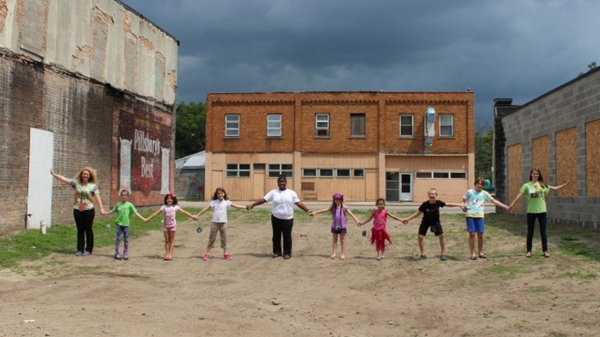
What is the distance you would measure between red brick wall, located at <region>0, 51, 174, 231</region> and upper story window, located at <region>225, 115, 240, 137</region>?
14.3 meters

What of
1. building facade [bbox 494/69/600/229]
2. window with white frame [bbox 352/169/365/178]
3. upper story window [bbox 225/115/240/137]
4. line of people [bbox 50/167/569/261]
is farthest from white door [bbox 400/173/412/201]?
line of people [bbox 50/167/569/261]

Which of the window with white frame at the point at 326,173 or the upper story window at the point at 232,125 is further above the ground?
the upper story window at the point at 232,125

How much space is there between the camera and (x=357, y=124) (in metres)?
36.7

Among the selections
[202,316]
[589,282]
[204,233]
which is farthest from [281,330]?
[204,233]

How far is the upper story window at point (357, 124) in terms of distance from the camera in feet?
120

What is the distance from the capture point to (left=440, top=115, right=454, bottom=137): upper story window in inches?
1433

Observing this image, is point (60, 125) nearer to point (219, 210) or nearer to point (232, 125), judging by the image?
point (219, 210)

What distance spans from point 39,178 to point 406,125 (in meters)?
24.8

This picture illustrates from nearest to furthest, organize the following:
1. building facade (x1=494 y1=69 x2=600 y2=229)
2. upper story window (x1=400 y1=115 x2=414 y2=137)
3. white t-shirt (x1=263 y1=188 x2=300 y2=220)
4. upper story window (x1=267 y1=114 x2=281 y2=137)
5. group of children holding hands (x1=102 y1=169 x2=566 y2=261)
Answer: group of children holding hands (x1=102 y1=169 x2=566 y2=261) < white t-shirt (x1=263 y1=188 x2=300 y2=220) < building facade (x1=494 y1=69 x2=600 y2=229) < upper story window (x1=400 y1=115 x2=414 y2=137) < upper story window (x1=267 y1=114 x2=281 y2=137)

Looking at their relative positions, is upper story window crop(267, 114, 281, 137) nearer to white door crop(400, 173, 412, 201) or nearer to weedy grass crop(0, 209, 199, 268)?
white door crop(400, 173, 412, 201)

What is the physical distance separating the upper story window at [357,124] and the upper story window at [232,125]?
7.18 meters

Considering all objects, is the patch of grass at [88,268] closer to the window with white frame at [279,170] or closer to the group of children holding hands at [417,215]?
the group of children holding hands at [417,215]

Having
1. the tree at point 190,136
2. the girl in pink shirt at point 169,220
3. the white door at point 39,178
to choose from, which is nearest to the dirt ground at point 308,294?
the girl in pink shirt at point 169,220

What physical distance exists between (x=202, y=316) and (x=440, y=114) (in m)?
31.0
